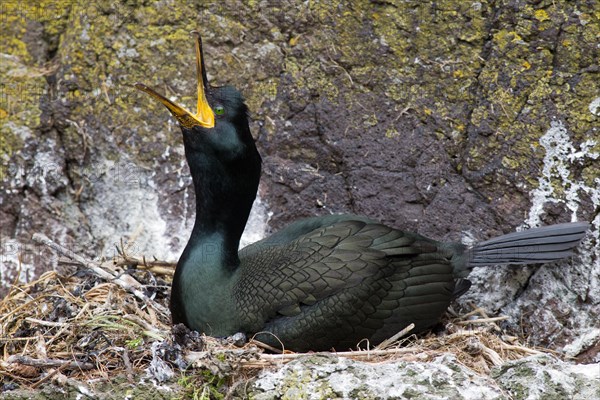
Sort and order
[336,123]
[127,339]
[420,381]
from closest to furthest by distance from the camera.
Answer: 1. [420,381]
2. [127,339]
3. [336,123]

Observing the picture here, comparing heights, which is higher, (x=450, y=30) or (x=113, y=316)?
(x=450, y=30)

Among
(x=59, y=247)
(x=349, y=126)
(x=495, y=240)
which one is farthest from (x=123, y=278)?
(x=495, y=240)

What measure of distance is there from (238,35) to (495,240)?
5.85ft

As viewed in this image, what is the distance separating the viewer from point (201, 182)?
190 inches

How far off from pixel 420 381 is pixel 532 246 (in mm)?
1160

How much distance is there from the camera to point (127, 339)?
4590 mm

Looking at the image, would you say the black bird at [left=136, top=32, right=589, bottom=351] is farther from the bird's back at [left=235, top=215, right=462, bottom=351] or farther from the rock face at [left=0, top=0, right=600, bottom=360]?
the rock face at [left=0, top=0, right=600, bottom=360]

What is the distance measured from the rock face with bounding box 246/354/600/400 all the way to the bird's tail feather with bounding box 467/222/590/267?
0.78 metres

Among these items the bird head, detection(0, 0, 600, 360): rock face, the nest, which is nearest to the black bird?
the bird head

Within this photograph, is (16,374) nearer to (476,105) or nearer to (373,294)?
(373,294)

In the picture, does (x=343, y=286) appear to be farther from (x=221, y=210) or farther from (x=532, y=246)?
(x=532, y=246)

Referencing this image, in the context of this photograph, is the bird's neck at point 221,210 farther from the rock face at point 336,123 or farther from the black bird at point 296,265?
the rock face at point 336,123

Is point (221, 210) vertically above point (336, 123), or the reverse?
point (336, 123)

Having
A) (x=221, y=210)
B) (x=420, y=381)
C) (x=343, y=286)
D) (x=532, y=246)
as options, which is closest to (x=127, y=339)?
(x=221, y=210)
